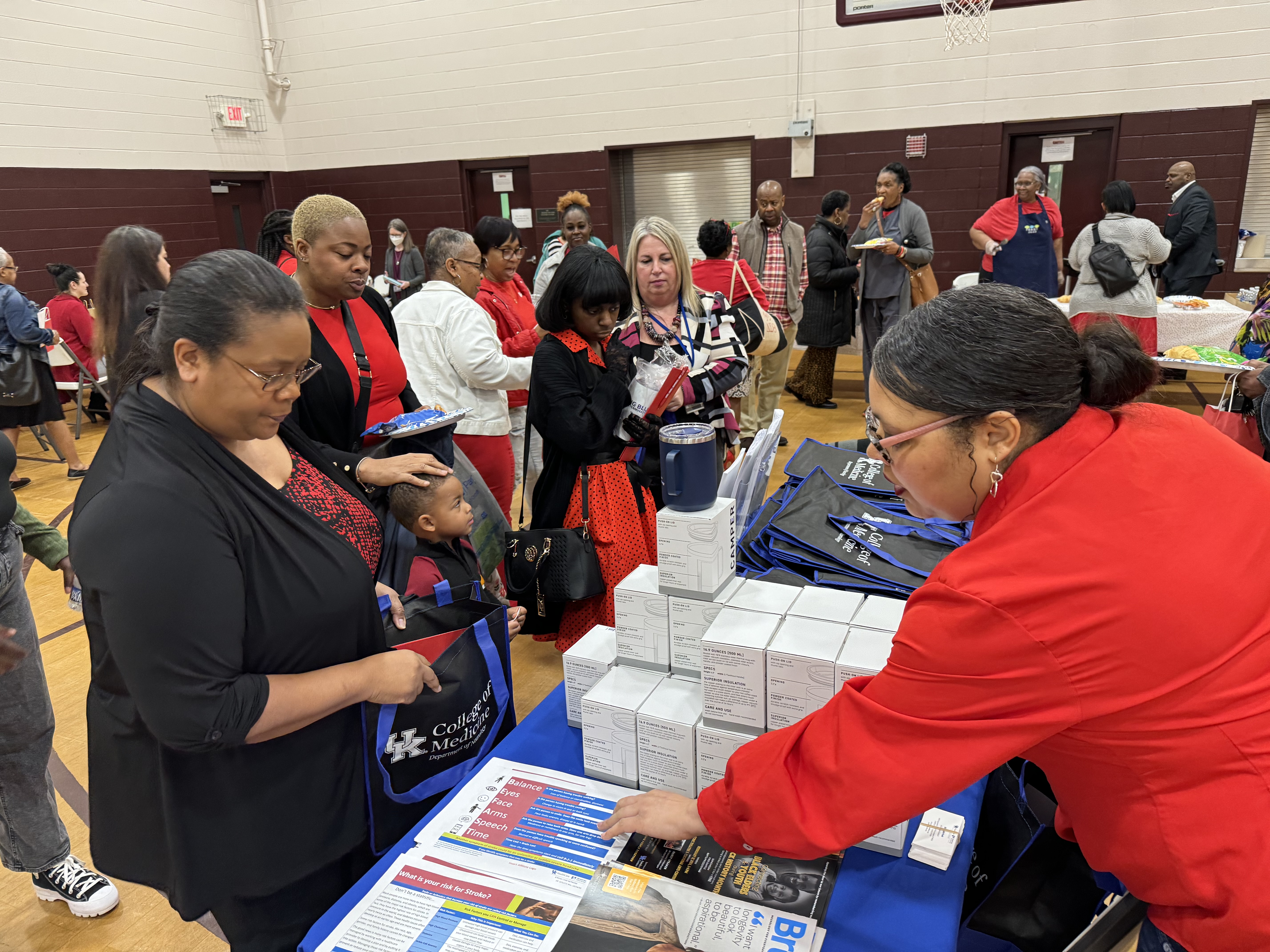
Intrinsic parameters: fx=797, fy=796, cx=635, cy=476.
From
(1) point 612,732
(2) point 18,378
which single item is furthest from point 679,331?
(2) point 18,378

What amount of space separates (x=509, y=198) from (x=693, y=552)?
367 inches

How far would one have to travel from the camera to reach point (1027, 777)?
160 centimetres

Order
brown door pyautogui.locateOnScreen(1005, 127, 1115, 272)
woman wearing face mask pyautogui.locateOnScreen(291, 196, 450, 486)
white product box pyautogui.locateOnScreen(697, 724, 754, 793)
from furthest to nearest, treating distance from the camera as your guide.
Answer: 1. brown door pyautogui.locateOnScreen(1005, 127, 1115, 272)
2. woman wearing face mask pyautogui.locateOnScreen(291, 196, 450, 486)
3. white product box pyautogui.locateOnScreen(697, 724, 754, 793)

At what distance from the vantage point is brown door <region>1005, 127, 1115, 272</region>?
7.45m

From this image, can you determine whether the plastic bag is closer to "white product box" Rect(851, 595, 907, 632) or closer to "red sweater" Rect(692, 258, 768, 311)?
"white product box" Rect(851, 595, 907, 632)

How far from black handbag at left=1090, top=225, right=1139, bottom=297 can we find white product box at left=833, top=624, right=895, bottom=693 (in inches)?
193

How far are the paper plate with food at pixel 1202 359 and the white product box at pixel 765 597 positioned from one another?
4.04 m

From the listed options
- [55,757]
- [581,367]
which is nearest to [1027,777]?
[581,367]

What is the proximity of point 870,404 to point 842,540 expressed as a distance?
43.3 inches

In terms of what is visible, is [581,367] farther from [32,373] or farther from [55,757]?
[32,373]

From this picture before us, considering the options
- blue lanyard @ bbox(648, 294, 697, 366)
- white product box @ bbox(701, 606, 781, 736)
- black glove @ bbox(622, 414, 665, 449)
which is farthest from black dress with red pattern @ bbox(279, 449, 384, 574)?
blue lanyard @ bbox(648, 294, 697, 366)

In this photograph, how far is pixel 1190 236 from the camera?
21.9ft

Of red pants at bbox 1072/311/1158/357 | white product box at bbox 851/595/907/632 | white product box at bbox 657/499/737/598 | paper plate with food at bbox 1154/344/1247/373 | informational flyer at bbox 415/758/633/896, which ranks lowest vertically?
informational flyer at bbox 415/758/633/896

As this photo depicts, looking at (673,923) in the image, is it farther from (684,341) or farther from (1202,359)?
(1202,359)
